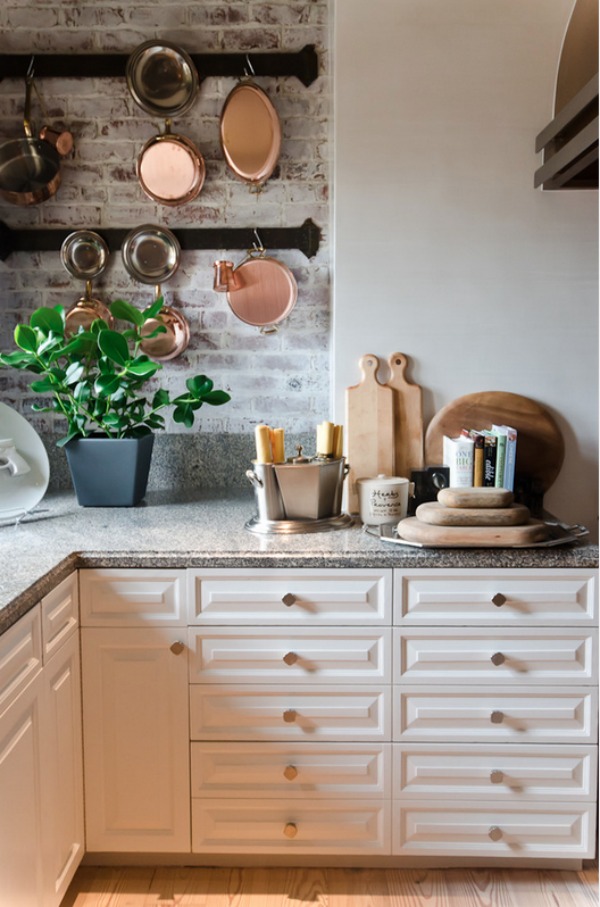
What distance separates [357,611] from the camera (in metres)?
2.04

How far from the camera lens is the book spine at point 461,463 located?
7.52 ft

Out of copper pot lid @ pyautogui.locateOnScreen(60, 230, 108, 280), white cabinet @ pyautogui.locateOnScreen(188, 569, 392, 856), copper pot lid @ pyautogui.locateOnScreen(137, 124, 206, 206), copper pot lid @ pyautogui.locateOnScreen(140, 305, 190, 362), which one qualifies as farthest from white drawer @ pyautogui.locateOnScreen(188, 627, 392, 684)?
copper pot lid @ pyautogui.locateOnScreen(137, 124, 206, 206)

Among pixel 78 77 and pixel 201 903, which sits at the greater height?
pixel 78 77

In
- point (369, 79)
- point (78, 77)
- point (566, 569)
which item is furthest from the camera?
point (78, 77)

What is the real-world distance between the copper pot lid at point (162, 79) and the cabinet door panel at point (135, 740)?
1551mm

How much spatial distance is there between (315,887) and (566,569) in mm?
952

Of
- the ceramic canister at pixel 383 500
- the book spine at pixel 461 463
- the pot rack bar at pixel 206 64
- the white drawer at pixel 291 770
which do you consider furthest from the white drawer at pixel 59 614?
the pot rack bar at pixel 206 64

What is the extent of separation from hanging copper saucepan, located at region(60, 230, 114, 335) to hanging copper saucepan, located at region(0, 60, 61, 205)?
177mm

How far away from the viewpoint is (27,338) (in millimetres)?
2385

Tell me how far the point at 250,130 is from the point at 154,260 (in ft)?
1.56

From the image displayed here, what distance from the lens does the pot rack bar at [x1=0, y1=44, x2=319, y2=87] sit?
2631 mm

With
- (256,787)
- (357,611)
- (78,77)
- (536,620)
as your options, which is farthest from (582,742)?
(78,77)

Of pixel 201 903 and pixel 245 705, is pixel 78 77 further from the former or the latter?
pixel 201 903

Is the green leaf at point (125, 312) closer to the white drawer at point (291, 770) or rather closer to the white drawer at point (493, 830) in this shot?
the white drawer at point (291, 770)
